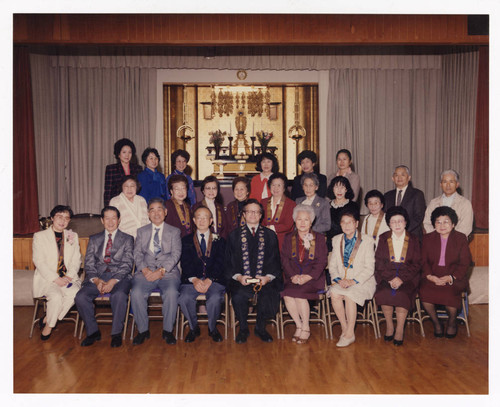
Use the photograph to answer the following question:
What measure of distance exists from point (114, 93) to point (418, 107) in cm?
516

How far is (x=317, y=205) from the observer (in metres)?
4.88

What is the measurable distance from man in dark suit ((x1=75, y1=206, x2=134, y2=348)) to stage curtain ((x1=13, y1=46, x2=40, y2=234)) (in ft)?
9.07

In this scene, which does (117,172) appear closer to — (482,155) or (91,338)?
(91,338)

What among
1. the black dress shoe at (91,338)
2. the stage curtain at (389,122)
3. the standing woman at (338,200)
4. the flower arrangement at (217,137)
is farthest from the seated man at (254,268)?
the flower arrangement at (217,137)

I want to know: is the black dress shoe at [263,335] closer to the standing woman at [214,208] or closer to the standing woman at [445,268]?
the standing woman at [214,208]

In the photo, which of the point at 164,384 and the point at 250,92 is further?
the point at 250,92

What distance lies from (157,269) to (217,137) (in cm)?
565

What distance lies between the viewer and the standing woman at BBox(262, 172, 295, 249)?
4.86 m

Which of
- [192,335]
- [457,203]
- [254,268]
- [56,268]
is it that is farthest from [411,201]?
[56,268]
